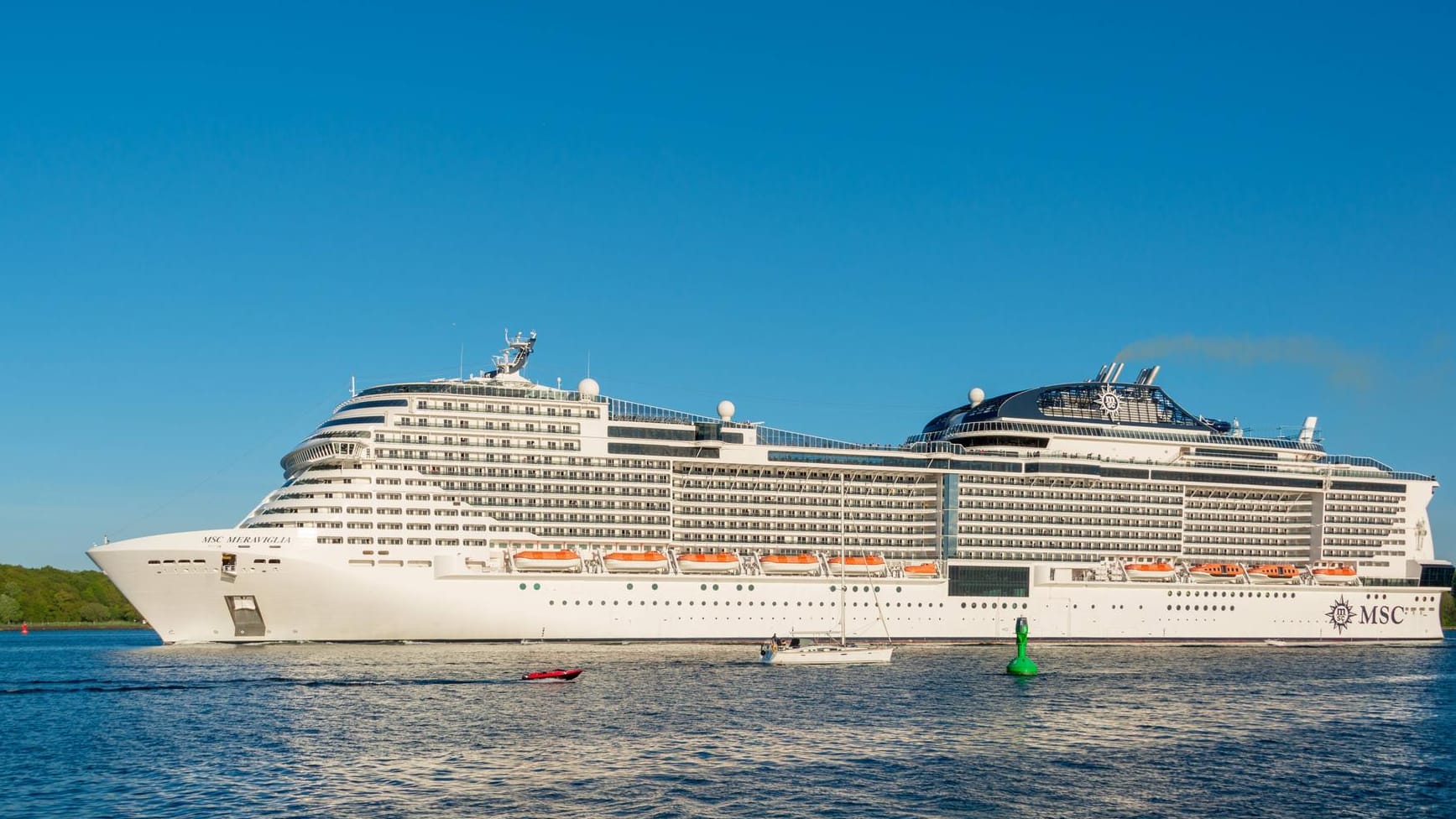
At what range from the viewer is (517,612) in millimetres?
78000

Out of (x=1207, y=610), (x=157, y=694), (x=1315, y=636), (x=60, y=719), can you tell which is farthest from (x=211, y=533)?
(x=1315, y=636)

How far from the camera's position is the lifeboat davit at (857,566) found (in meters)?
88.4

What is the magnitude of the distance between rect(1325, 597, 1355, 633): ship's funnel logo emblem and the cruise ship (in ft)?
0.64

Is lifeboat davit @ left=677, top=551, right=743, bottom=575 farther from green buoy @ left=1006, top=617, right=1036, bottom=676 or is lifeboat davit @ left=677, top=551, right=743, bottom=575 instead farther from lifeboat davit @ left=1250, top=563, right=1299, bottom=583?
lifeboat davit @ left=1250, top=563, right=1299, bottom=583

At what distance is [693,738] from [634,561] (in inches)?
1350

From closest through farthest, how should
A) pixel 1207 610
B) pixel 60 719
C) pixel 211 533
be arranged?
pixel 60 719 < pixel 211 533 < pixel 1207 610

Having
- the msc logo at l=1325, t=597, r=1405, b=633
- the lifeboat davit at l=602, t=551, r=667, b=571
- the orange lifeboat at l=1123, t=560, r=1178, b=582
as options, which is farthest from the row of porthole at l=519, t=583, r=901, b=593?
the msc logo at l=1325, t=597, r=1405, b=633

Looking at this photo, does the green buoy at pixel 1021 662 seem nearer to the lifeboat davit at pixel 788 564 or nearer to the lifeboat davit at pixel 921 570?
the lifeboat davit at pixel 921 570

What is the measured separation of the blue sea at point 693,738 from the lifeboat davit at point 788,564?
10.0 metres

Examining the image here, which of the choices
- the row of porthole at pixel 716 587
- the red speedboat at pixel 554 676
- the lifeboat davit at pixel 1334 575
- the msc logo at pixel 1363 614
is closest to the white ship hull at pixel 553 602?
the row of porthole at pixel 716 587

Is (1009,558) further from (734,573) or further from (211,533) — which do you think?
(211,533)

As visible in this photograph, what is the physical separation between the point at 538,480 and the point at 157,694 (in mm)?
29632

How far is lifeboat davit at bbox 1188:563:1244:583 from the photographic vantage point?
327 ft

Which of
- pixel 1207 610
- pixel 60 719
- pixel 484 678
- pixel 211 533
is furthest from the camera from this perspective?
pixel 1207 610
